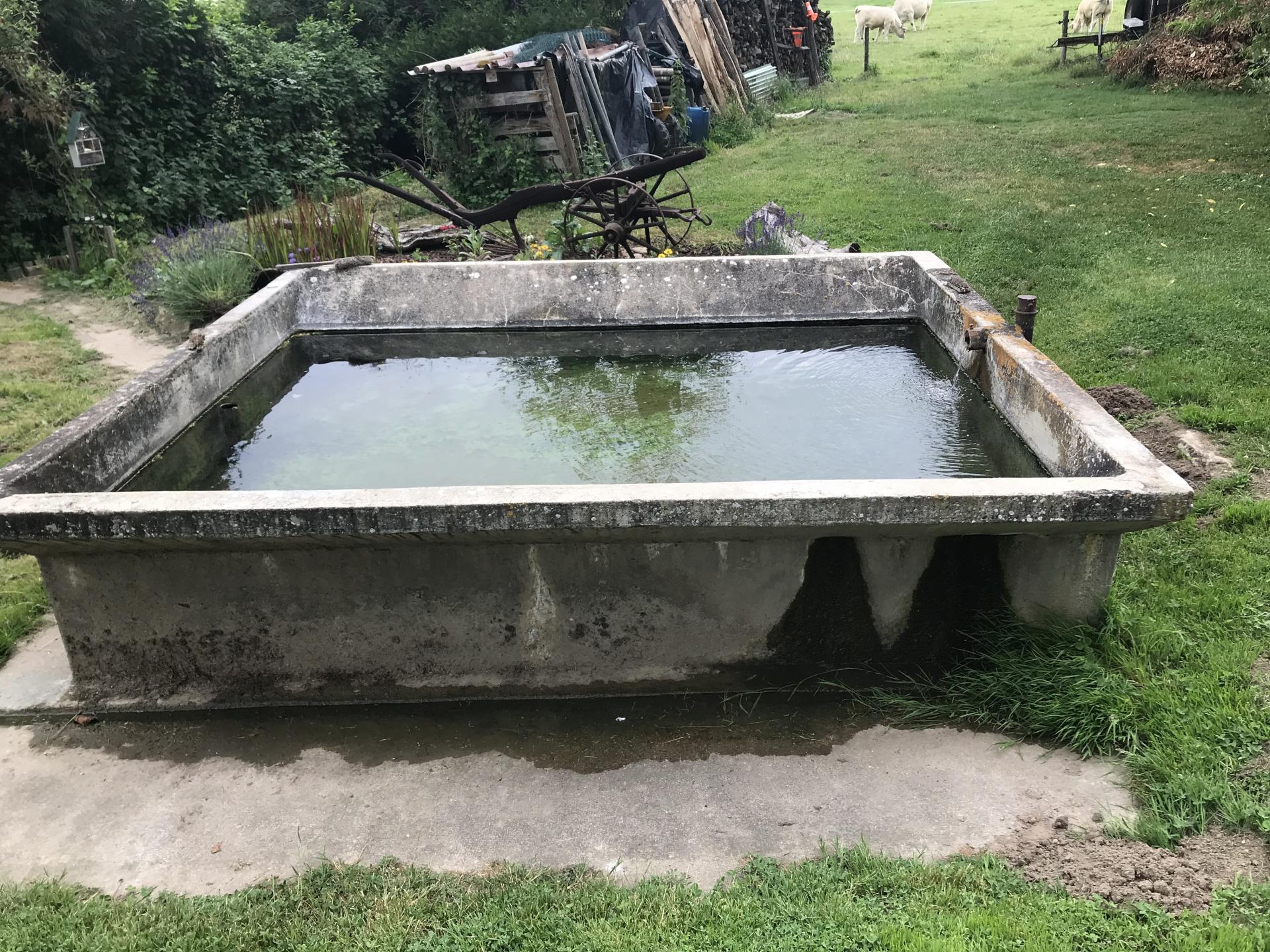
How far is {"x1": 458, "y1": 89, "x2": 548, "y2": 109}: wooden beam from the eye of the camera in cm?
1098

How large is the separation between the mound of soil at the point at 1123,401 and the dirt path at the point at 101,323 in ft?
19.6

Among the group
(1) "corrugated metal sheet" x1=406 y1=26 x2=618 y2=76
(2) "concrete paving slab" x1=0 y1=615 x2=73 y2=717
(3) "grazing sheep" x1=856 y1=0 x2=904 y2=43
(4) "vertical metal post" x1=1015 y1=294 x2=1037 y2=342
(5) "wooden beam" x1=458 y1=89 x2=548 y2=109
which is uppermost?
(3) "grazing sheep" x1=856 y1=0 x2=904 y2=43

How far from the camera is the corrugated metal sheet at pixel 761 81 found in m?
15.5

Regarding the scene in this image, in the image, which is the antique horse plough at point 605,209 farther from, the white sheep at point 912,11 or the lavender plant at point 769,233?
the white sheep at point 912,11

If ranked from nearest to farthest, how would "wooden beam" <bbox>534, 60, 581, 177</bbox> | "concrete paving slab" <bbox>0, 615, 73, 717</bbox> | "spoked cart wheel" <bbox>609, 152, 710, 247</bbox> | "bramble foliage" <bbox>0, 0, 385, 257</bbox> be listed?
1. "concrete paving slab" <bbox>0, 615, 73, 717</bbox>
2. "spoked cart wheel" <bbox>609, 152, 710, 247</bbox>
3. "bramble foliage" <bbox>0, 0, 385, 257</bbox>
4. "wooden beam" <bbox>534, 60, 581, 177</bbox>

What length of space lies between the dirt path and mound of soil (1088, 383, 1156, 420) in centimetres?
598

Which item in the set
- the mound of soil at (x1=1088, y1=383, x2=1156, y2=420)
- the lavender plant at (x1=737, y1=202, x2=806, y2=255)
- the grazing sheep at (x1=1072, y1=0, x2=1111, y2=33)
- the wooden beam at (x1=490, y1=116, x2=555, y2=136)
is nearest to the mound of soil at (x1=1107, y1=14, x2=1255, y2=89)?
the grazing sheep at (x1=1072, y1=0, x2=1111, y2=33)

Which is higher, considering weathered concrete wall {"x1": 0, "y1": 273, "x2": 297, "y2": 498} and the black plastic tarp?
the black plastic tarp

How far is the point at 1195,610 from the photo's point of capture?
3.24m

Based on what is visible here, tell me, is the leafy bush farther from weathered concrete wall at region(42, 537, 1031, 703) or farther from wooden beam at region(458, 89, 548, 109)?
weathered concrete wall at region(42, 537, 1031, 703)

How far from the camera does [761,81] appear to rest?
52.3 ft

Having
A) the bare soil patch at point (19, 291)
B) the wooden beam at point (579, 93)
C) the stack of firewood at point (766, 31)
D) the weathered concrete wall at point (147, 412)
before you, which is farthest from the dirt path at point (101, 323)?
the stack of firewood at point (766, 31)

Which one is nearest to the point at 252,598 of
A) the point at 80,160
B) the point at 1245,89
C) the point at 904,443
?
the point at 904,443

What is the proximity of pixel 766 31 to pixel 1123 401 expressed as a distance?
47.7 ft
